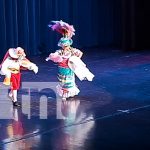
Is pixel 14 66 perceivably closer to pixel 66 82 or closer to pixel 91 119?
pixel 66 82

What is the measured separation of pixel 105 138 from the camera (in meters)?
5.72

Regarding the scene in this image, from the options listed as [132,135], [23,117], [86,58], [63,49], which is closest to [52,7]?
[86,58]

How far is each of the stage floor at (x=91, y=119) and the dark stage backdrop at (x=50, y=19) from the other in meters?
2.56

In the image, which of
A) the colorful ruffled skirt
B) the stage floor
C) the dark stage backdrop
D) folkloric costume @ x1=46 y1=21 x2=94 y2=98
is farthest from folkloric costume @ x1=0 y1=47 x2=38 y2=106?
the dark stage backdrop

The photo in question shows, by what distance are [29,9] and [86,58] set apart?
1.75 meters

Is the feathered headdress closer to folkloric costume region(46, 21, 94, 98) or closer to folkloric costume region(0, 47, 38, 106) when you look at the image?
folkloric costume region(46, 21, 94, 98)

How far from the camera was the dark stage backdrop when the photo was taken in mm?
12297

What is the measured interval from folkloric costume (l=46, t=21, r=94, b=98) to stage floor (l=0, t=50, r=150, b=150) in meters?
0.19

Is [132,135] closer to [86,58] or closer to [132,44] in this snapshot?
[86,58]

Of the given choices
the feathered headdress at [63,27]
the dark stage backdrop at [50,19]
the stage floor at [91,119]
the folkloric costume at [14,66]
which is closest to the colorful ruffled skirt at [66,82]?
the stage floor at [91,119]

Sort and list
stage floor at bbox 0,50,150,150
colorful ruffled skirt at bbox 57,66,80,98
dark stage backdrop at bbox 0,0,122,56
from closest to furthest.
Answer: stage floor at bbox 0,50,150,150 → colorful ruffled skirt at bbox 57,66,80,98 → dark stage backdrop at bbox 0,0,122,56

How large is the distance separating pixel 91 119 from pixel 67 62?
4.23 ft

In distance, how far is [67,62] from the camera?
25.1 ft

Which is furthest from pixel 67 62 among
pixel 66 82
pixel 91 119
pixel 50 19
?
pixel 50 19
